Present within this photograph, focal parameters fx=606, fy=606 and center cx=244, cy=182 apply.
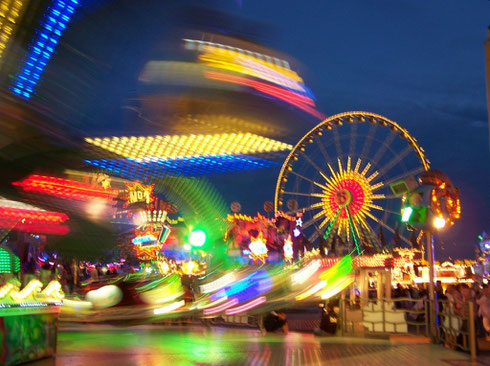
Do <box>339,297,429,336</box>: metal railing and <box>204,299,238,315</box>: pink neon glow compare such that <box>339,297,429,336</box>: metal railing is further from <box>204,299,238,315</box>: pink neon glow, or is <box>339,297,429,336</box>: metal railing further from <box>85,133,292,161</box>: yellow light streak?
<box>85,133,292,161</box>: yellow light streak

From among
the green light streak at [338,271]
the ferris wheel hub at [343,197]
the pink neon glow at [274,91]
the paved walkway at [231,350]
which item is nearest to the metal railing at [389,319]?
the paved walkway at [231,350]

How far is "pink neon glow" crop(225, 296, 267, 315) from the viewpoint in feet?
53.2

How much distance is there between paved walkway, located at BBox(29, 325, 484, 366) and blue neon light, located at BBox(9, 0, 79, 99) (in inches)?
166

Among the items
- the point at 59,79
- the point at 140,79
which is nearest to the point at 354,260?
the point at 140,79

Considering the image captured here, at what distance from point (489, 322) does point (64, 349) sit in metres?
8.01

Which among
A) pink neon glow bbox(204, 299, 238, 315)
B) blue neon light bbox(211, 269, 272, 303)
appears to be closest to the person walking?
blue neon light bbox(211, 269, 272, 303)

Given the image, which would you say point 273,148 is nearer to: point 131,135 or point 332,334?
point 131,135

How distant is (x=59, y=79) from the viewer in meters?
9.37

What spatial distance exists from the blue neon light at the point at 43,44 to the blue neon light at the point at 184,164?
274 inches

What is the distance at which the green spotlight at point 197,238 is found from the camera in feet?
102

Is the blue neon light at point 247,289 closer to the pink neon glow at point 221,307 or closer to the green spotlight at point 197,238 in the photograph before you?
the pink neon glow at point 221,307

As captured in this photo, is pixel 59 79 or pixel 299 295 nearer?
pixel 59 79

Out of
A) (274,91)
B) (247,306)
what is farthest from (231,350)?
(274,91)

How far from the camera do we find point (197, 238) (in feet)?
103
